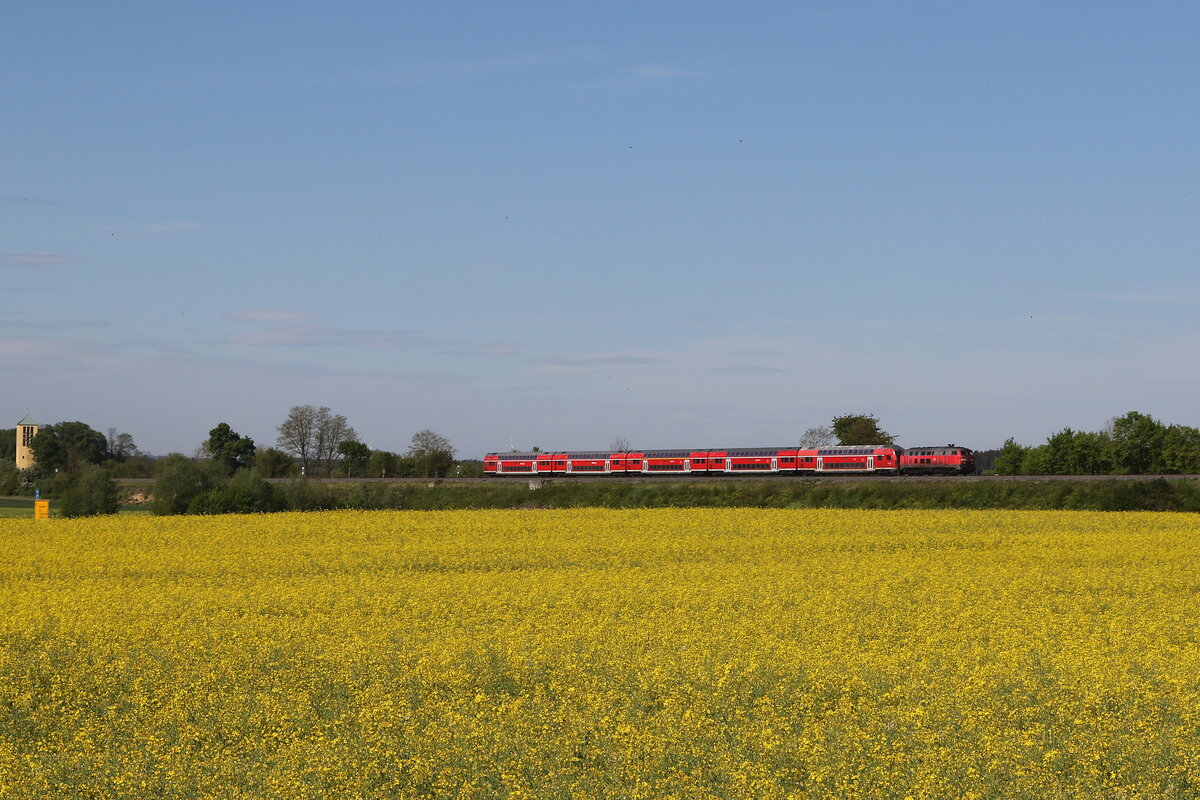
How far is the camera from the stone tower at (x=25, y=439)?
599 feet

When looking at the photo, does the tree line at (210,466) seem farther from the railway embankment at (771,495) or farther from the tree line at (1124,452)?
the tree line at (1124,452)

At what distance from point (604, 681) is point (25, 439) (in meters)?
203

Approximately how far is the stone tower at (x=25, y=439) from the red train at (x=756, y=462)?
121 meters

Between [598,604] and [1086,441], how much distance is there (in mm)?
88620

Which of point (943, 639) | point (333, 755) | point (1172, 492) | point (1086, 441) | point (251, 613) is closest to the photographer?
point (333, 755)

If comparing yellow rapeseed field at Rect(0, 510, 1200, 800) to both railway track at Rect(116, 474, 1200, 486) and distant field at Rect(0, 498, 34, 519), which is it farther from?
distant field at Rect(0, 498, 34, 519)

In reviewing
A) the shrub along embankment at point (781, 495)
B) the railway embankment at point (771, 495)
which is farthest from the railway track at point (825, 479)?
the shrub along embankment at point (781, 495)

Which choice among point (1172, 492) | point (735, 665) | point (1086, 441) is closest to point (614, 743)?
point (735, 665)

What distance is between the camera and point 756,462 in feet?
264

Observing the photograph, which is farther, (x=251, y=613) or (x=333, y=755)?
(x=251, y=613)

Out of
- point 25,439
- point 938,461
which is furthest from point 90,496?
point 25,439

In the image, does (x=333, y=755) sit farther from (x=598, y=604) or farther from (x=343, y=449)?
(x=343, y=449)

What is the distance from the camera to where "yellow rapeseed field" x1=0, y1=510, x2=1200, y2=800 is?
32.9 ft

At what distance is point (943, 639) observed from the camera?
650 inches
